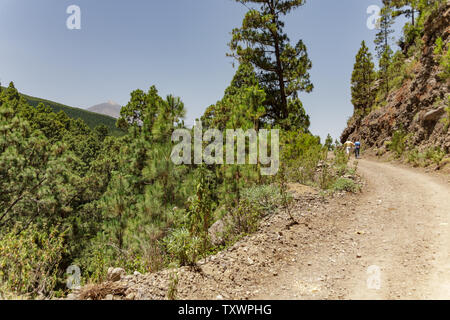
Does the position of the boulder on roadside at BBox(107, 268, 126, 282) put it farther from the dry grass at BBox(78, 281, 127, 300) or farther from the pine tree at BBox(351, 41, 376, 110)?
the pine tree at BBox(351, 41, 376, 110)

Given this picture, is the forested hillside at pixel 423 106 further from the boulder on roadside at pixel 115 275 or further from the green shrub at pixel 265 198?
the boulder on roadside at pixel 115 275

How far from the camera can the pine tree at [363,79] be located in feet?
108

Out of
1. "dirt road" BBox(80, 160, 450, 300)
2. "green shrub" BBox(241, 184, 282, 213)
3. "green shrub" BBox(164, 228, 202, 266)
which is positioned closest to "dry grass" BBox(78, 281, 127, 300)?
"dirt road" BBox(80, 160, 450, 300)

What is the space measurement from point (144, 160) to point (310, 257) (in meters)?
7.35

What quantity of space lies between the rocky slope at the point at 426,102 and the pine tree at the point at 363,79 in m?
13.4

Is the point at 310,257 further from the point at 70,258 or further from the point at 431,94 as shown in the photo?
the point at 70,258

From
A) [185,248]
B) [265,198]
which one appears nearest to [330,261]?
[185,248]

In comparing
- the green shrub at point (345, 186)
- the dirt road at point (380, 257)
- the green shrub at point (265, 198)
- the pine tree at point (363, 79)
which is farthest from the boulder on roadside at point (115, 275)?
the pine tree at point (363, 79)

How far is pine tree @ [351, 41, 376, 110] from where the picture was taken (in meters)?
33.1

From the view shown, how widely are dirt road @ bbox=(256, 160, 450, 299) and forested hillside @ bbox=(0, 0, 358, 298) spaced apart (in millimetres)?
1319

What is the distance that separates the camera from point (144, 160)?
9453 mm

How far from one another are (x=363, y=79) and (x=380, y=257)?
3716cm

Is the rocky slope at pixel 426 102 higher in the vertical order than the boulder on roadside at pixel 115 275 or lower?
higher

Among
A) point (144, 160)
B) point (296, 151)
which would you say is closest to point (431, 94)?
point (296, 151)
